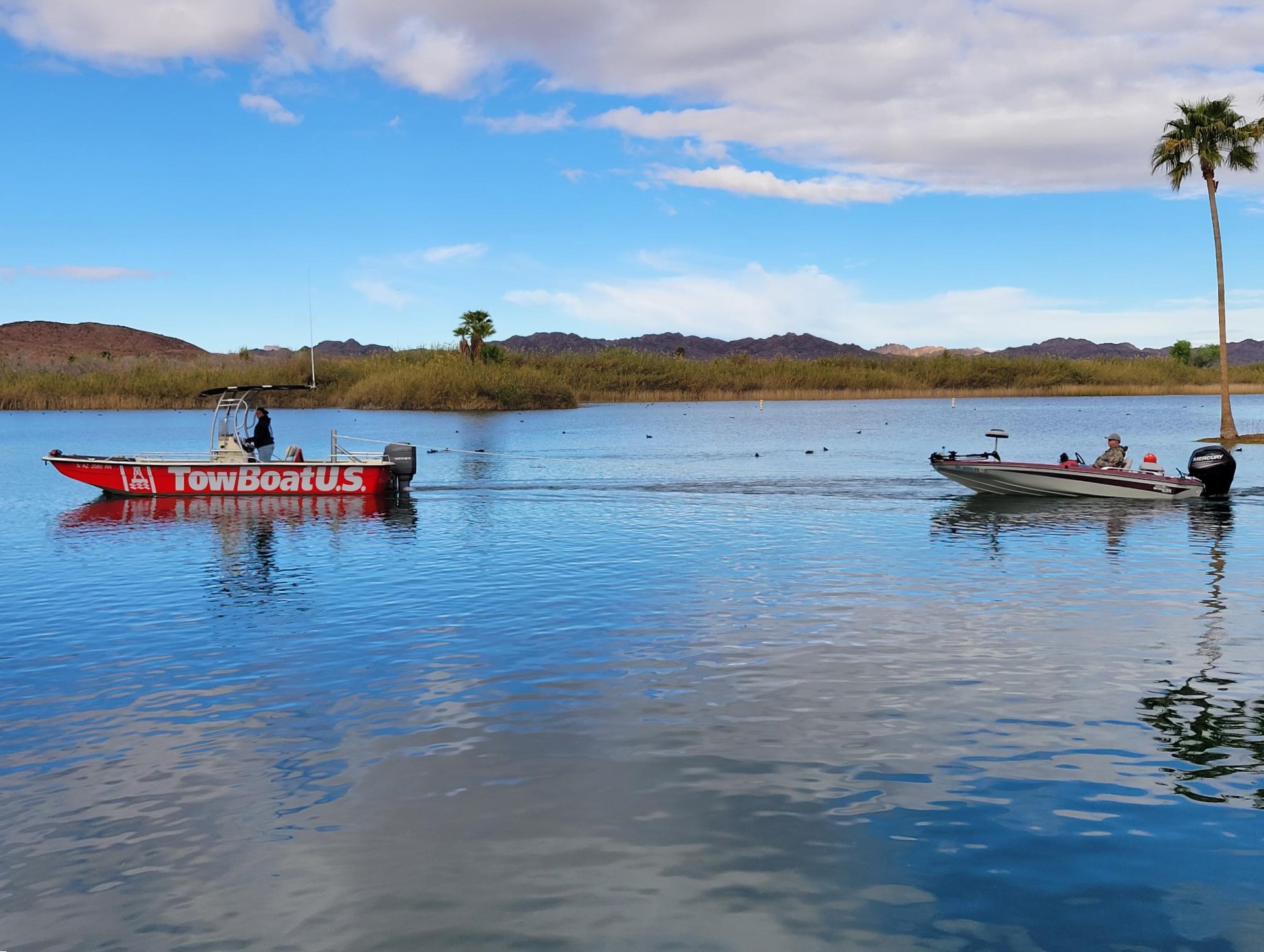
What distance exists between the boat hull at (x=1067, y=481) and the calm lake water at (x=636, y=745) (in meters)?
6.80

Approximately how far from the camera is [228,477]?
104 feet

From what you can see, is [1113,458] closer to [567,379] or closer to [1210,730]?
[1210,730]

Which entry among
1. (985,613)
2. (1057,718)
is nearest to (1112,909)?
(1057,718)

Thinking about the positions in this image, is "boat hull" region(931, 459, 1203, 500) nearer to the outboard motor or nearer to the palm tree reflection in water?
the outboard motor

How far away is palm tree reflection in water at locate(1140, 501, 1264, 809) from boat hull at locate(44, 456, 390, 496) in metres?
24.0

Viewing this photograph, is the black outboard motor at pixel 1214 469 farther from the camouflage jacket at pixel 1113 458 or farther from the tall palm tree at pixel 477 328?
the tall palm tree at pixel 477 328

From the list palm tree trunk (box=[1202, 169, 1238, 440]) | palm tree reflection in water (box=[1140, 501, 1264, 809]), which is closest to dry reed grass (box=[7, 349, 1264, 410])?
palm tree trunk (box=[1202, 169, 1238, 440])

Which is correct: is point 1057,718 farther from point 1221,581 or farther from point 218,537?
point 218,537

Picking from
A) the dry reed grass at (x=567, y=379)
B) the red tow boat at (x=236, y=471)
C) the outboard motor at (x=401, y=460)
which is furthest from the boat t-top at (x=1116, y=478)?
the dry reed grass at (x=567, y=379)

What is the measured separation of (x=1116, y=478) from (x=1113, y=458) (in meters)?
0.69

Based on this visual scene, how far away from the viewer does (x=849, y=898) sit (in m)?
7.05

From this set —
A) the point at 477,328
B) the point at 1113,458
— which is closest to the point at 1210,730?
the point at 1113,458

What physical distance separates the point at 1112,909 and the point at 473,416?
9508 cm

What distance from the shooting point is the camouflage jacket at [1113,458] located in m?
30.4
